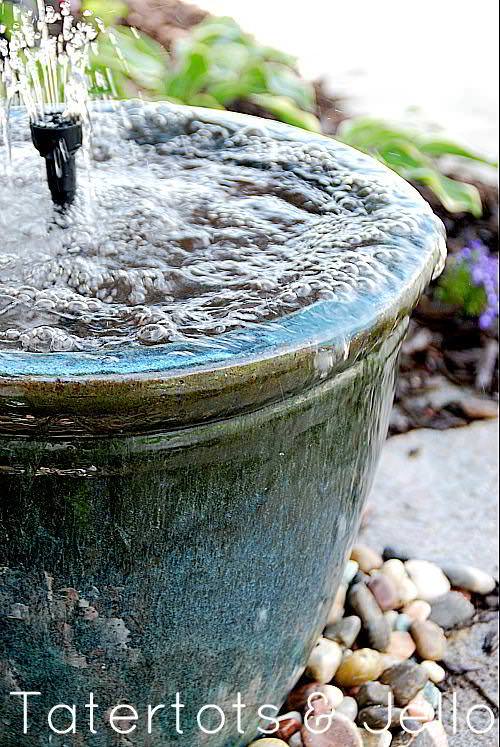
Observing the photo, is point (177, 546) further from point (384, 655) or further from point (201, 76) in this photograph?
point (201, 76)

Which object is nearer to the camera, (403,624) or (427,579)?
(403,624)

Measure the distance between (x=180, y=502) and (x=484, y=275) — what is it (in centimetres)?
233

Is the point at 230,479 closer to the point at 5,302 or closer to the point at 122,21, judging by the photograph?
the point at 5,302

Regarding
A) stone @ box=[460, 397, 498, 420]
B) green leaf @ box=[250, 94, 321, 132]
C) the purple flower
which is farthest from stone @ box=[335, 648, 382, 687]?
green leaf @ box=[250, 94, 321, 132]

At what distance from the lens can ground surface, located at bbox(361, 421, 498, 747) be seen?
2219 mm

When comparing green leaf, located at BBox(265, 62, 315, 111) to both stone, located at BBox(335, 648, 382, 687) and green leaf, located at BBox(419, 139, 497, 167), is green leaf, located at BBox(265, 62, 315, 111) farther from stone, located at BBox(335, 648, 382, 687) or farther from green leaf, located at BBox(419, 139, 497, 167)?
stone, located at BBox(335, 648, 382, 687)

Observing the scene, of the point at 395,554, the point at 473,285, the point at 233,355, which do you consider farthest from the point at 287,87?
the point at 233,355

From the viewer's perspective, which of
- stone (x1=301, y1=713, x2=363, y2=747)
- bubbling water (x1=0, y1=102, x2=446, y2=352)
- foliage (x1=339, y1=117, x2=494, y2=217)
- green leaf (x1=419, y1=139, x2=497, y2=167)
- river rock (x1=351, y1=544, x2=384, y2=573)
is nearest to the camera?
bubbling water (x1=0, y1=102, x2=446, y2=352)

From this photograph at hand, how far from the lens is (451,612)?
2342mm

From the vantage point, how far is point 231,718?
1.66 meters

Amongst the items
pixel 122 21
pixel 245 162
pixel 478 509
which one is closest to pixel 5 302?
pixel 245 162

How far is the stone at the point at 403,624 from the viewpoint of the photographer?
7.42ft

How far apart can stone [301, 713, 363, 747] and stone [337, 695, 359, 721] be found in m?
0.07

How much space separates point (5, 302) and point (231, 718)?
0.82 metres
